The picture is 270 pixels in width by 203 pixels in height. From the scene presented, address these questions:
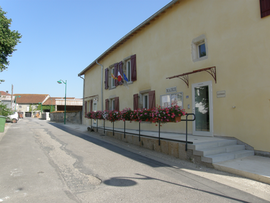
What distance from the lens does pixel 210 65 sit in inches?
326

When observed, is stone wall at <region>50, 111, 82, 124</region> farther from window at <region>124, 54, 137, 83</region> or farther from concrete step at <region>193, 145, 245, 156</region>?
concrete step at <region>193, 145, 245, 156</region>

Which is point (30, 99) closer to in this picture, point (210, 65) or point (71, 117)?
point (71, 117)

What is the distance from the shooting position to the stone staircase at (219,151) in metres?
5.75

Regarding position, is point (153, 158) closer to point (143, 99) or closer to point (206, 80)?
point (206, 80)

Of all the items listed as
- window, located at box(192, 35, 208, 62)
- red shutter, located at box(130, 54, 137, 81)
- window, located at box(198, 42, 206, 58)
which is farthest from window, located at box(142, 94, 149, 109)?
window, located at box(198, 42, 206, 58)

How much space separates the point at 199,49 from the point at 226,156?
16.2 ft

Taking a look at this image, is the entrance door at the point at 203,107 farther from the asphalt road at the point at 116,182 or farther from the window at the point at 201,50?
the asphalt road at the point at 116,182

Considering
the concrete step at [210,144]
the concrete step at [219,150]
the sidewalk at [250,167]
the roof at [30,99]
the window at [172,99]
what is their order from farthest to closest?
the roof at [30,99]
the window at [172,99]
the concrete step at [210,144]
the concrete step at [219,150]
the sidewalk at [250,167]

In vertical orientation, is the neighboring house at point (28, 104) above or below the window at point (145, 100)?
above

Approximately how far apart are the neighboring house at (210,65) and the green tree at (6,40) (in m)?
7.09

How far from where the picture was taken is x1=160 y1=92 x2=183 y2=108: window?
9.57 meters

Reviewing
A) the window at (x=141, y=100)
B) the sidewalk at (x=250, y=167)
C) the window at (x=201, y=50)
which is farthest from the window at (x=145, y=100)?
the sidewalk at (x=250, y=167)

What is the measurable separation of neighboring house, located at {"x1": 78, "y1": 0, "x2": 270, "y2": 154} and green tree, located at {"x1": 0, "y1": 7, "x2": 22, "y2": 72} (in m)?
7.09

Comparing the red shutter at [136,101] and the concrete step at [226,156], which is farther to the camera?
the red shutter at [136,101]
